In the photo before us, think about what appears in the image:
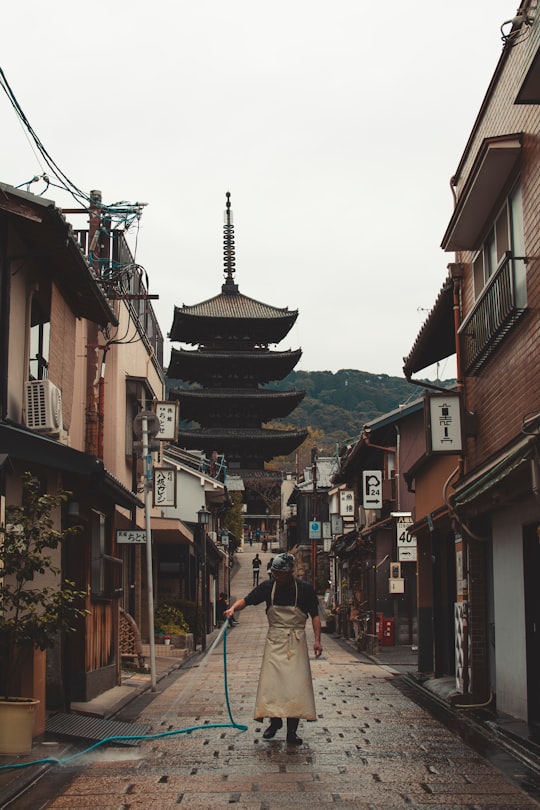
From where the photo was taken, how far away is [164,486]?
27.1 meters

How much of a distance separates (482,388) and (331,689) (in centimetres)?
508

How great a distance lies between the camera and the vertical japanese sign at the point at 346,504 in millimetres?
37312

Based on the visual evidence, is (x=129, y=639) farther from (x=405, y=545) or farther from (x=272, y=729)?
(x=272, y=729)

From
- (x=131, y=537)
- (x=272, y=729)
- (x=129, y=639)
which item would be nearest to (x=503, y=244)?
(x=272, y=729)

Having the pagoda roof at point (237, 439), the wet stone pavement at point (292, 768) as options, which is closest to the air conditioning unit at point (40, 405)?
the wet stone pavement at point (292, 768)

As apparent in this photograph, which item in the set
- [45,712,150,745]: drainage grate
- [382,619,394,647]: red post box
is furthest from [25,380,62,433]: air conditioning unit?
[382,619,394,647]: red post box

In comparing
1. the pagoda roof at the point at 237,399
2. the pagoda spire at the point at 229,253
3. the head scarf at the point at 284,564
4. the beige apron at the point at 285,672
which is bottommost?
the beige apron at the point at 285,672

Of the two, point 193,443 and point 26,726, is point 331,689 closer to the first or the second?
point 26,726

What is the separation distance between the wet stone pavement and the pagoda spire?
61354 mm

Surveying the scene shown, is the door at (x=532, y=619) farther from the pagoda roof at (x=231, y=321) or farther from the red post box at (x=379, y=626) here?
the pagoda roof at (x=231, y=321)

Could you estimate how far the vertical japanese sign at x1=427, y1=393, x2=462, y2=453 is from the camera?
13.6m

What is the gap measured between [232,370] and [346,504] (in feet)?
110

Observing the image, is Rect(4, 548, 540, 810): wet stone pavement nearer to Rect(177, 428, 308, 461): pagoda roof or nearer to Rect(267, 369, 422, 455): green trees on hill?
Rect(177, 428, 308, 461): pagoda roof

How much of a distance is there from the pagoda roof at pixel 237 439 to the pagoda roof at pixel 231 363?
384 cm
